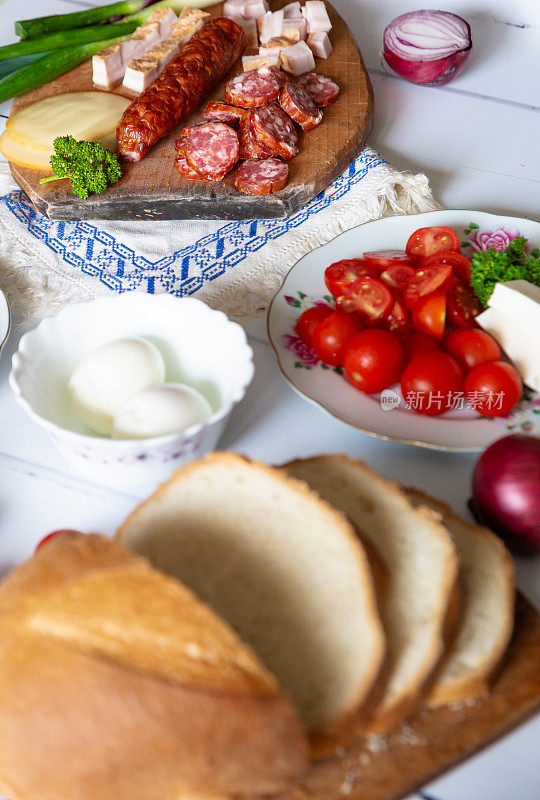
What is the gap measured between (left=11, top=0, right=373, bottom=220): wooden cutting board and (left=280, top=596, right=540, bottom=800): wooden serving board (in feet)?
4.64

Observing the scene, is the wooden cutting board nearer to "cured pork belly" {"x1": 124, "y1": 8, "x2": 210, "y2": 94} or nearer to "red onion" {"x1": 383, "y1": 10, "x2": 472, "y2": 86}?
"cured pork belly" {"x1": 124, "y1": 8, "x2": 210, "y2": 94}

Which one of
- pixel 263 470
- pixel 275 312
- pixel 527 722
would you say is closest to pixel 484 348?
pixel 275 312

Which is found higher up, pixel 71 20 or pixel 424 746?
pixel 71 20

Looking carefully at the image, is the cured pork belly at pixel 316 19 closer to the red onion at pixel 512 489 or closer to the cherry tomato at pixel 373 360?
the cherry tomato at pixel 373 360

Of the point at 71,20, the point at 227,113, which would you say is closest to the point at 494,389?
the point at 227,113

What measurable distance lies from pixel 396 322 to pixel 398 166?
86 cm

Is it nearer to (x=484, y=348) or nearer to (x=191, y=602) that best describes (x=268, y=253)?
(x=484, y=348)

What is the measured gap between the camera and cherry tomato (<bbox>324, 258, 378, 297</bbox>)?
5.96ft

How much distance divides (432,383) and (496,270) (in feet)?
1.19

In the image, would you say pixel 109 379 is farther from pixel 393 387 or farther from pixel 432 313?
pixel 432 313

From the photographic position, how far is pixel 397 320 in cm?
175

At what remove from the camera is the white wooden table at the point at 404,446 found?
1.42m

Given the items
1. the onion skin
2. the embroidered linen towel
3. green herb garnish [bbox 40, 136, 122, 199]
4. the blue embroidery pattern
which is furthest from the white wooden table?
green herb garnish [bbox 40, 136, 122, 199]

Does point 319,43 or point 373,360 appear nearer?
point 373,360
